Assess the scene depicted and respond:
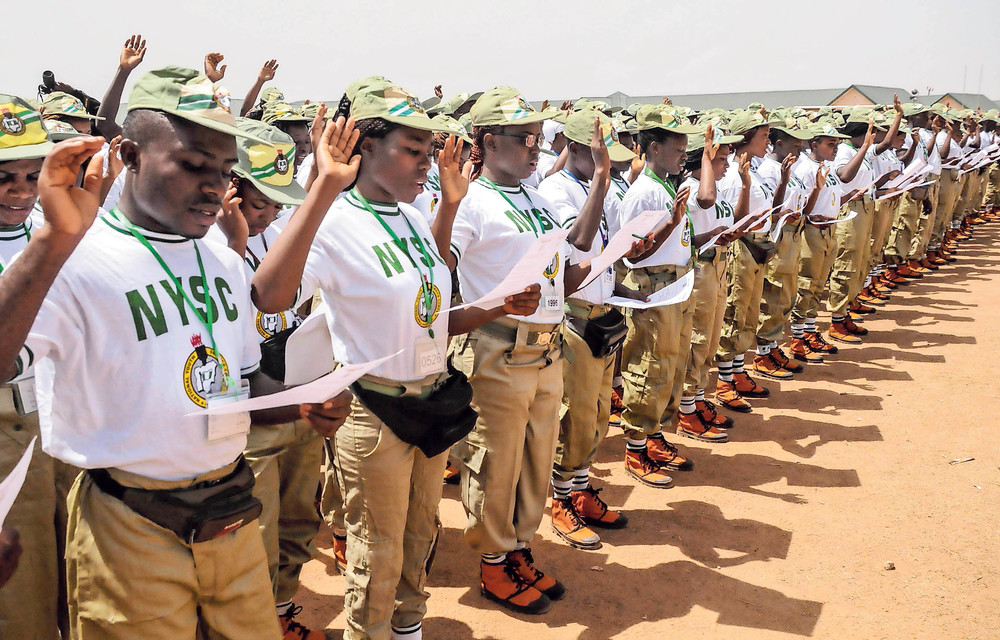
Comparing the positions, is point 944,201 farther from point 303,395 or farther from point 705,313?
point 303,395

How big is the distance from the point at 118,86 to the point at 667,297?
14.6ft

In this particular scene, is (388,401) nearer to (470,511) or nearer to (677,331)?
(470,511)

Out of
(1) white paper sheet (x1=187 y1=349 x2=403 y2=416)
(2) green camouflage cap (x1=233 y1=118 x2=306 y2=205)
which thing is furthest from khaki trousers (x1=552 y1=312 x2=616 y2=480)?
(1) white paper sheet (x1=187 y1=349 x2=403 y2=416)

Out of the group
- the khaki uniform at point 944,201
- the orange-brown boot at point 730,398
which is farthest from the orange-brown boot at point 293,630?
the khaki uniform at point 944,201

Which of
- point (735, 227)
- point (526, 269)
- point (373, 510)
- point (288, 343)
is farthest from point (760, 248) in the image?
point (288, 343)

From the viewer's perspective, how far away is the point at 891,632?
14.2ft

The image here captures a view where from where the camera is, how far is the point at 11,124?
2867 mm

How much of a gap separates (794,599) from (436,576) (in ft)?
7.12

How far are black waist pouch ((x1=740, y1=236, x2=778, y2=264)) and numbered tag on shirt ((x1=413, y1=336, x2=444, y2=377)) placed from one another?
5.36 meters

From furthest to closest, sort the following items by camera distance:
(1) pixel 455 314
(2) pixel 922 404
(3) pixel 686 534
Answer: (2) pixel 922 404 < (3) pixel 686 534 < (1) pixel 455 314

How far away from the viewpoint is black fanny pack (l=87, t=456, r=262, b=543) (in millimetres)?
2246

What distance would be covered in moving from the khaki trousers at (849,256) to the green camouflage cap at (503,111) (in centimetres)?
771

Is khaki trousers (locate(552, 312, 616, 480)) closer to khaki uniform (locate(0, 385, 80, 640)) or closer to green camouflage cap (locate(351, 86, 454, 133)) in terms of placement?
green camouflage cap (locate(351, 86, 454, 133))

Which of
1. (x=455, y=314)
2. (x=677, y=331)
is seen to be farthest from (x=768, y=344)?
(x=455, y=314)
